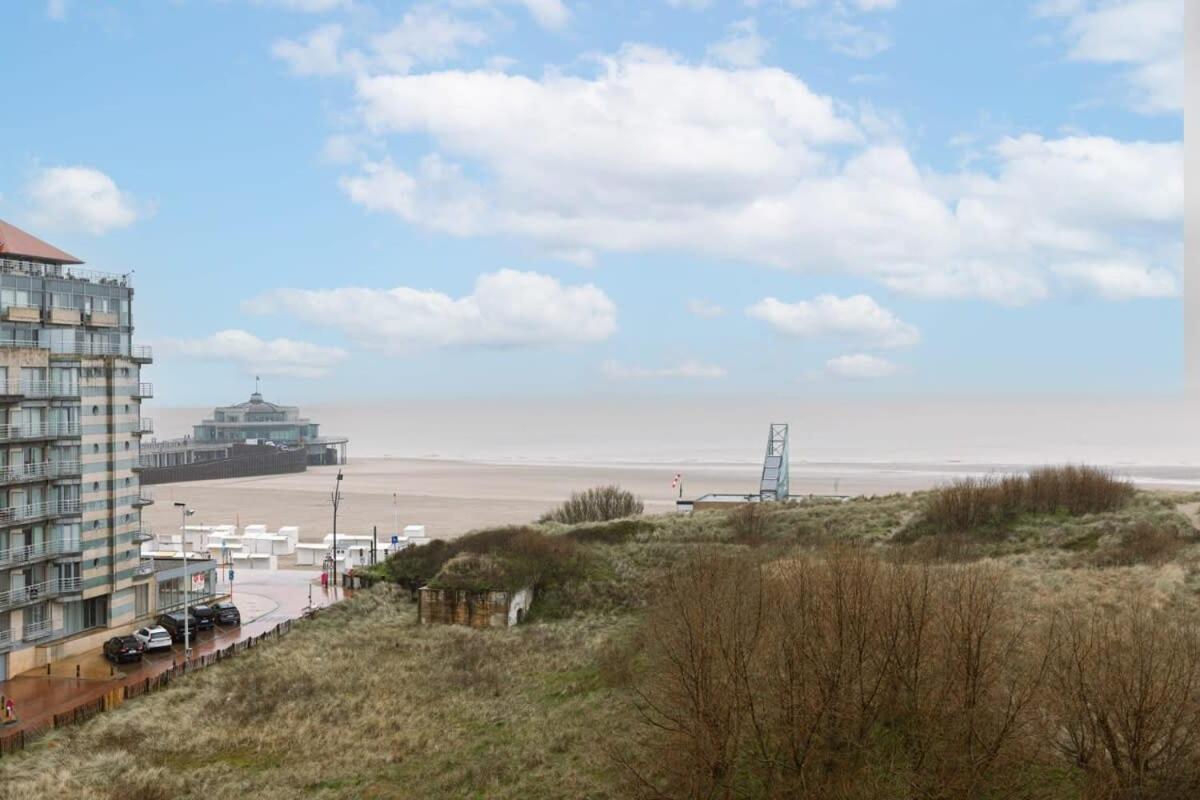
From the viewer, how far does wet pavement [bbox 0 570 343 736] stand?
93.0ft

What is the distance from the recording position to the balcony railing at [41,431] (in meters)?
32.8

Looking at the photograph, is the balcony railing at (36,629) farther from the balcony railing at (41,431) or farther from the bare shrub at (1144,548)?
the bare shrub at (1144,548)

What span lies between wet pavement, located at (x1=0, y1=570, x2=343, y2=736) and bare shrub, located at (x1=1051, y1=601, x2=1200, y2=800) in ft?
83.4

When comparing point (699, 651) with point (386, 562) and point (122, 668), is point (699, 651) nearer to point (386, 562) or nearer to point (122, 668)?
point (122, 668)

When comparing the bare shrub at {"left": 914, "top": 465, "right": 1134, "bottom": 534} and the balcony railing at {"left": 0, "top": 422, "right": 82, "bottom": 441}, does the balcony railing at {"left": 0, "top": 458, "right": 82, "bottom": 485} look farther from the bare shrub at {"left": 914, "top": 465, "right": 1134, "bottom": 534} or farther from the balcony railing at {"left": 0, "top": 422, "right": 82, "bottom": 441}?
the bare shrub at {"left": 914, "top": 465, "right": 1134, "bottom": 534}

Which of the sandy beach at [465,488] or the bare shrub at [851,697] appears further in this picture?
the sandy beach at [465,488]

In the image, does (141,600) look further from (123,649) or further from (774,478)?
(774,478)

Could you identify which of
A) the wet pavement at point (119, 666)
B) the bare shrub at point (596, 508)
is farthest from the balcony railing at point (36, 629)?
the bare shrub at point (596, 508)

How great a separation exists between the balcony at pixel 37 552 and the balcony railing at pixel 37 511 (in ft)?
3.27

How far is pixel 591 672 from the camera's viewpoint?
28.9 metres

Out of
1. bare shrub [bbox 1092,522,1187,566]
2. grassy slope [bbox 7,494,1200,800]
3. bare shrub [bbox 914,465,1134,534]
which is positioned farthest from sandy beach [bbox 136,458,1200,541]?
bare shrub [bbox 1092,522,1187,566]

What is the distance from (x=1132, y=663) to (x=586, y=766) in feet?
36.7

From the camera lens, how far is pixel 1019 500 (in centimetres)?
4425

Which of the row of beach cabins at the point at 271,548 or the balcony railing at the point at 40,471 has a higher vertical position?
the balcony railing at the point at 40,471
